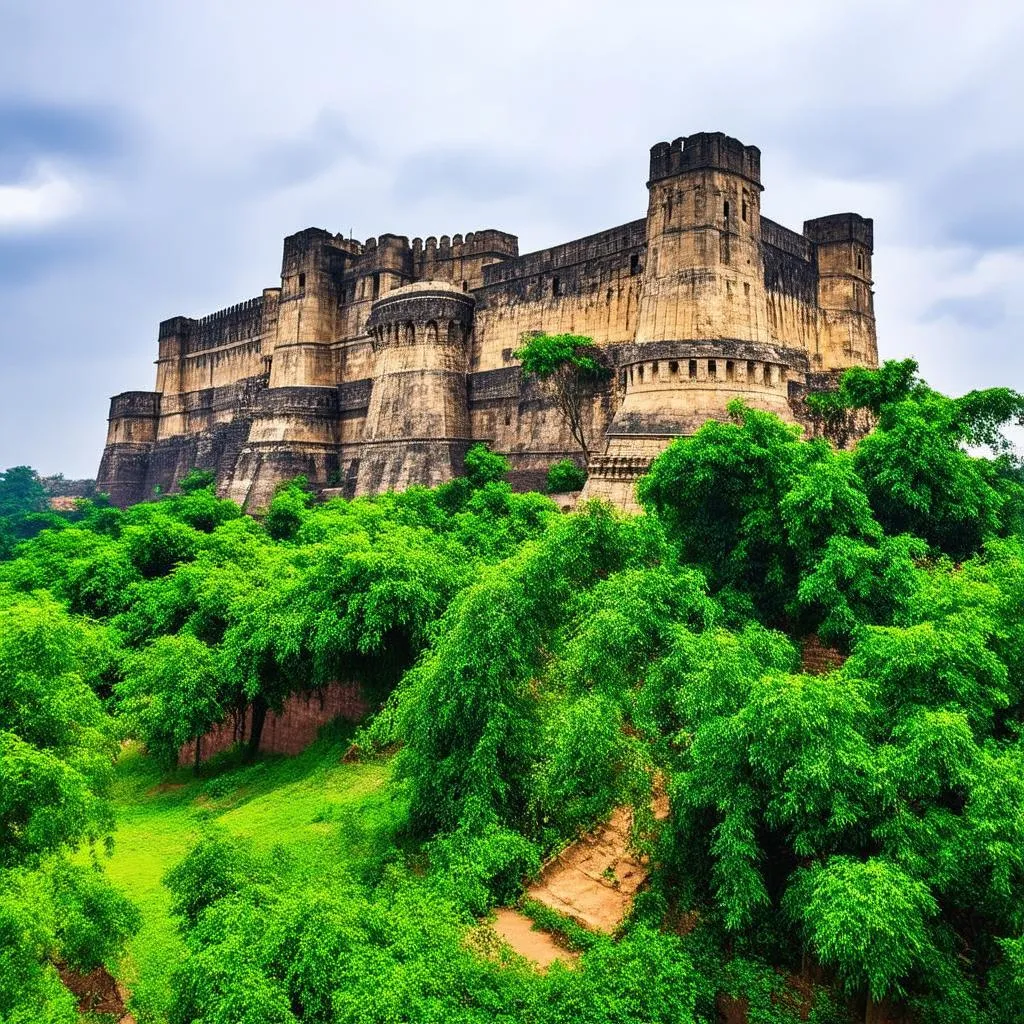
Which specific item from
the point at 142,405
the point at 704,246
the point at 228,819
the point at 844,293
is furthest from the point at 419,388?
the point at 142,405

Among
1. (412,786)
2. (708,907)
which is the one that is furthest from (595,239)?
(708,907)

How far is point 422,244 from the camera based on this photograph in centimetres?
3319

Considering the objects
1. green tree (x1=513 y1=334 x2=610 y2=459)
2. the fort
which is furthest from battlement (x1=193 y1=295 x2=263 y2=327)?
green tree (x1=513 y1=334 x2=610 y2=459)

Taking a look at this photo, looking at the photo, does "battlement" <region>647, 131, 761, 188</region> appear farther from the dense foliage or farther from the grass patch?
the grass patch

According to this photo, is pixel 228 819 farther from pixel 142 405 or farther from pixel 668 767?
pixel 142 405

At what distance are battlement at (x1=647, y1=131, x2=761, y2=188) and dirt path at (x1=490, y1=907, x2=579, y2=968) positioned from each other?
16834 mm

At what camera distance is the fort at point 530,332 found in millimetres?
19938

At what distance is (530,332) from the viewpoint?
27.2 meters

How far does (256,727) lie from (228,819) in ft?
13.5

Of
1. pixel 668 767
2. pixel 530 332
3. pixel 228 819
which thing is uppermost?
pixel 530 332

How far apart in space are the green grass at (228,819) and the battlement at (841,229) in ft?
63.5

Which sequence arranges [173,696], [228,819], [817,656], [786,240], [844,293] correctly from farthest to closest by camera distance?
[844,293] < [786,240] < [173,696] < [817,656] < [228,819]

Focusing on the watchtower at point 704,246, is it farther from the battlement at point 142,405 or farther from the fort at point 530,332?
the battlement at point 142,405

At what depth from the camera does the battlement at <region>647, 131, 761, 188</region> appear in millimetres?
20031
